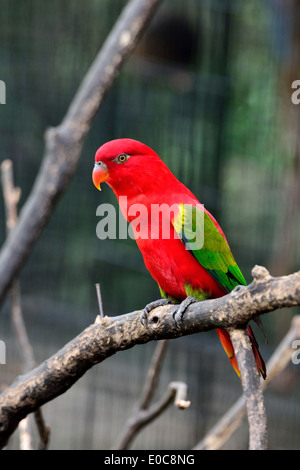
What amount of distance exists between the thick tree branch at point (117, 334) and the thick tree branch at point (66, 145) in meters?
0.43

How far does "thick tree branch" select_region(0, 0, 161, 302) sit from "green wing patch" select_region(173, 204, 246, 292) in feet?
1.37

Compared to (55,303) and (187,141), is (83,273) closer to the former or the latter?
(55,303)

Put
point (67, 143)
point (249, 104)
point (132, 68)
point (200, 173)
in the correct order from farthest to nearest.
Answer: point (249, 104) → point (132, 68) → point (200, 173) → point (67, 143)

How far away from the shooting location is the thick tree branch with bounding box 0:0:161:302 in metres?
1.40

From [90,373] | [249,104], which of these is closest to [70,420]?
[90,373]

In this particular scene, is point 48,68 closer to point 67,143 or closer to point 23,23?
point 23,23

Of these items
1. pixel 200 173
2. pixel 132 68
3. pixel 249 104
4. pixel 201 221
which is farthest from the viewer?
pixel 249 104

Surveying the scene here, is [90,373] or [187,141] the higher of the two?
[187,141]

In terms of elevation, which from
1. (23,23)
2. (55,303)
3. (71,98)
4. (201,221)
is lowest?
(55,303)

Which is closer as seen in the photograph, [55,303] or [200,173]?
[200,173]

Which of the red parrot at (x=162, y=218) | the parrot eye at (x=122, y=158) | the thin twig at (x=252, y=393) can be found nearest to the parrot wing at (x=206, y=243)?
the red parrot at (x=162, y=218)

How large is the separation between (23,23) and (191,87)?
→ 981mm

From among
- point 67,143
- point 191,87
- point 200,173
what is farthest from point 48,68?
point 67,143

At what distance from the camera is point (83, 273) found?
11.1 ft
